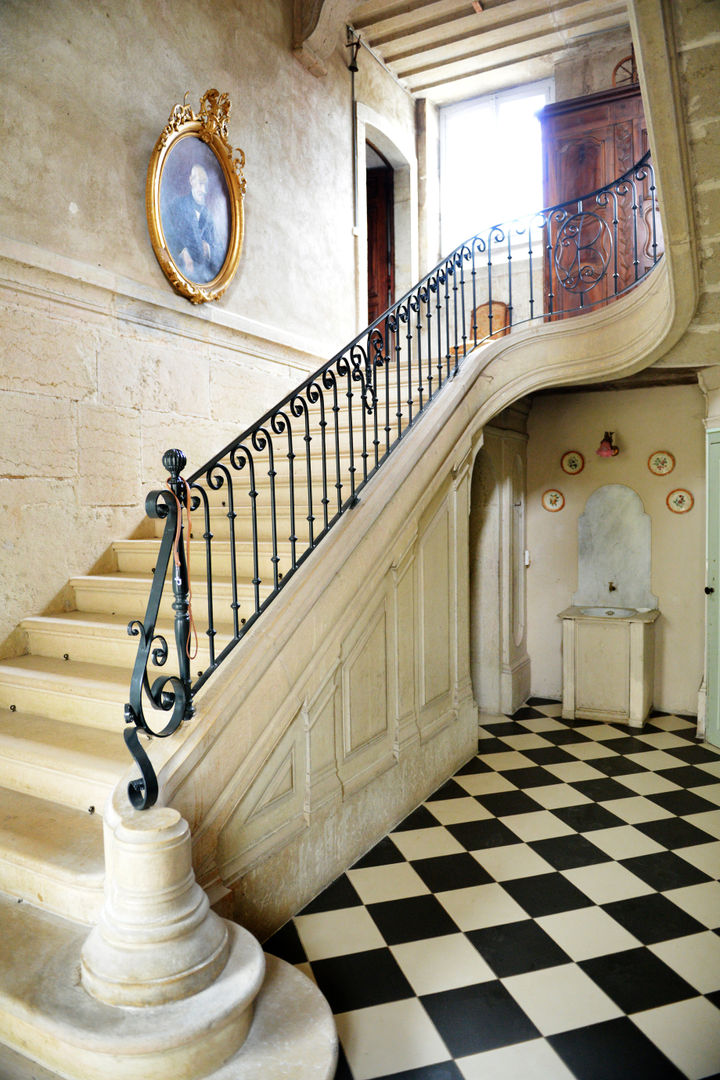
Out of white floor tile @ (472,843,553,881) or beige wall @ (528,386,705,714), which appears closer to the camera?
white floor tile @ (472,843,553,881)

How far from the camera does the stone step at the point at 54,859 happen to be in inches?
87.0

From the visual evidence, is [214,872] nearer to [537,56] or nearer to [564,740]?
[564,740]

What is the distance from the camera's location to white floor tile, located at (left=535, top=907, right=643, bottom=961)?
273 cm

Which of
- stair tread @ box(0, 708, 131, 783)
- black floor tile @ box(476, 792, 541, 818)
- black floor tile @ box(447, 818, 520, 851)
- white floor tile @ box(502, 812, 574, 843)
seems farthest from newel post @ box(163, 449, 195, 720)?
black floor tile @ box(476, 792, 541, 818)

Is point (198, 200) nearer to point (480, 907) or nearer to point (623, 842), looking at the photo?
point (480, 907)

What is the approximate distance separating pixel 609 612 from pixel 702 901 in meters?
3.08

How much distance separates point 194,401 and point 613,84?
19.4 feet

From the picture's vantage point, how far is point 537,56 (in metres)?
7.86

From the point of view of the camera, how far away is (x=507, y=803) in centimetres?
411

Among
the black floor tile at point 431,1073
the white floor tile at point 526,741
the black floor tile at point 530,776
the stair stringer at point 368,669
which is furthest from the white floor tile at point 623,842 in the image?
the black floor tile at point 431,1073

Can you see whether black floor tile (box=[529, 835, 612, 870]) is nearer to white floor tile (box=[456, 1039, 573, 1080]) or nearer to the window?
white floor tile (box=[456, 1039, 573, 1080])

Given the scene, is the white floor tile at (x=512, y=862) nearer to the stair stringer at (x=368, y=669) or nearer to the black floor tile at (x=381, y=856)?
the black floor tile at (x=381, y=856)

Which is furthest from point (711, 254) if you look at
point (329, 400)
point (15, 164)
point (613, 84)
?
point (613, 84)

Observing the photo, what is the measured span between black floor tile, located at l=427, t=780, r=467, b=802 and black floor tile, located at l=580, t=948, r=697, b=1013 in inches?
61.1
